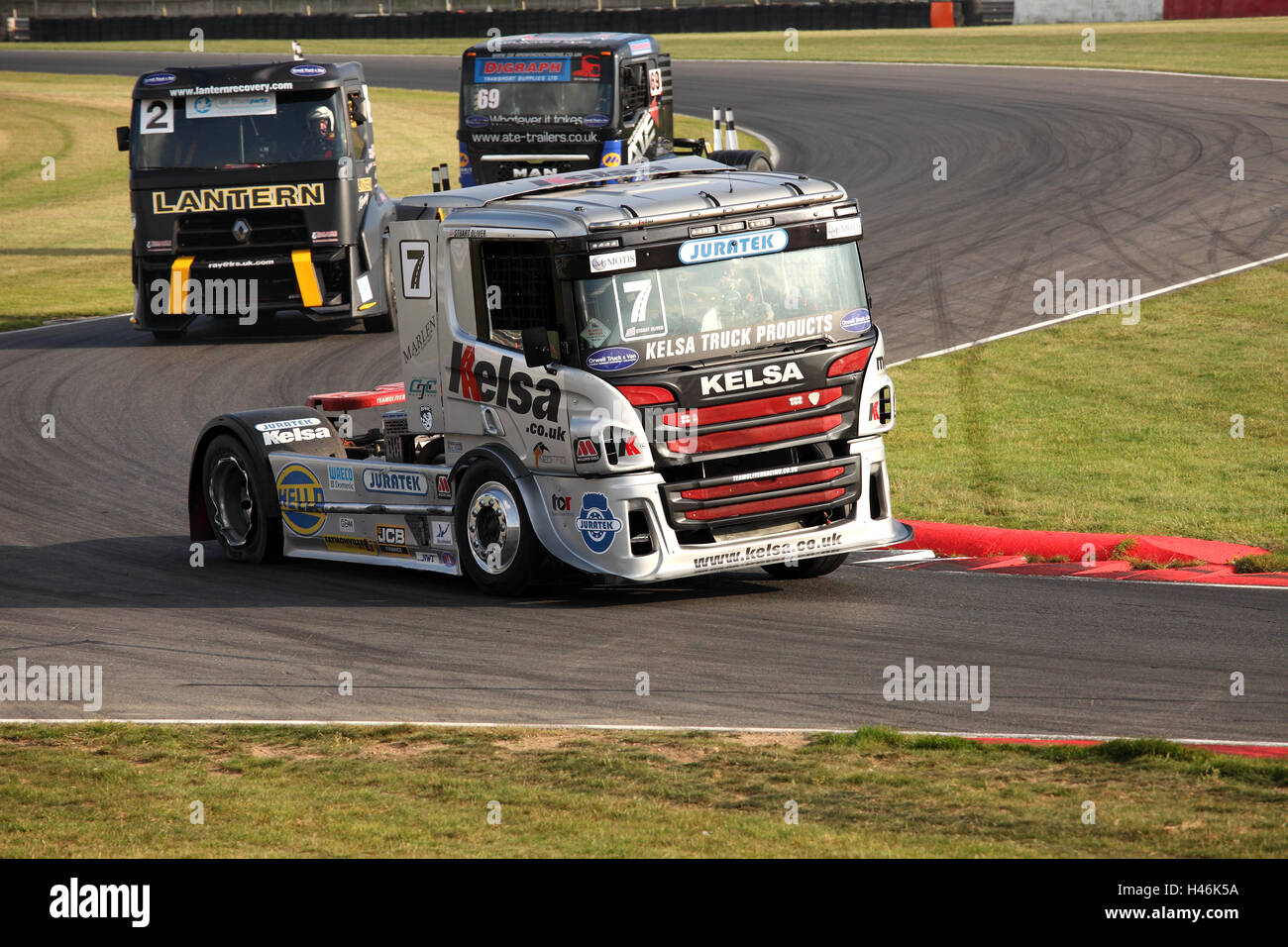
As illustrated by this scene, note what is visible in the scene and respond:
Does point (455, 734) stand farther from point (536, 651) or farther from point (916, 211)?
point (916, 211)

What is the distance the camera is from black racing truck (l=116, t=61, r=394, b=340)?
20.5 m

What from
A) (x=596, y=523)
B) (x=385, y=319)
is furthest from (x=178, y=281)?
(x=596, y=523)

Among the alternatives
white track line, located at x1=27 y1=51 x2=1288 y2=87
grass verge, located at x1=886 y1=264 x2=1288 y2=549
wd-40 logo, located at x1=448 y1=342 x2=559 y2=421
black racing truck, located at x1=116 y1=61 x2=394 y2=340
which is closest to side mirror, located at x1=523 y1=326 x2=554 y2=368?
wd-40 logo, located at x1=448 y1=342 x2=559 y2=421

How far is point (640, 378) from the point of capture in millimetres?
10250

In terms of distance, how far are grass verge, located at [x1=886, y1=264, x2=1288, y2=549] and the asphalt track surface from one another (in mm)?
1256

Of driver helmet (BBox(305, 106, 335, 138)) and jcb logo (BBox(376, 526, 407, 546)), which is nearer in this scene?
jcb logo (BBox(376, 526, 407, 546))

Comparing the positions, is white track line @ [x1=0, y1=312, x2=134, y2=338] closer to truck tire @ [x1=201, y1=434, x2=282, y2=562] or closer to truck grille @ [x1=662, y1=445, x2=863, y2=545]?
truck tire @ [x1=201, y1=434, x2=282, y2=562]

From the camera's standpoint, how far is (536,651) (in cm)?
979

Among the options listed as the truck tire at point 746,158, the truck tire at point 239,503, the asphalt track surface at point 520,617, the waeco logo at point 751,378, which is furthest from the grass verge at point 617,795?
the truck tire at point 746,158

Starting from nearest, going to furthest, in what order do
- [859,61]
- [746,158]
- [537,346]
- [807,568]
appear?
[537,346] < [807,568] < [746,158] < [859,61]

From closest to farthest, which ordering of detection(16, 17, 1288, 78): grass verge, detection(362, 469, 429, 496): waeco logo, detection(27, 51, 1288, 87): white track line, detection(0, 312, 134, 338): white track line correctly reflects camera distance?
detection(362, 469, 429, 496): waeco logo, detection(0, 312, 134, 338): white track line, detection(27, 51, 1288, 87): white track line, detection(16, 17, 1288, 78): grass verge

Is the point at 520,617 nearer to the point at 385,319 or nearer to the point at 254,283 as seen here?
the point at 254,283

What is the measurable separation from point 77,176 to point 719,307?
34.4 meters

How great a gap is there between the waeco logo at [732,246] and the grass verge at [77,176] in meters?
16.2
